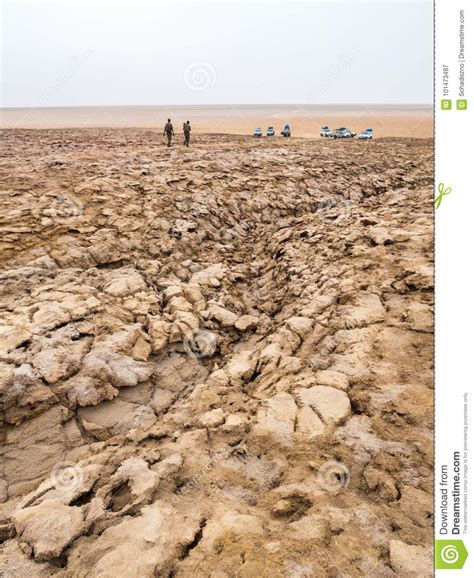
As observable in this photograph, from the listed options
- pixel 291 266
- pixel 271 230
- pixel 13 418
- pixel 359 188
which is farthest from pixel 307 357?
pixel 359 188

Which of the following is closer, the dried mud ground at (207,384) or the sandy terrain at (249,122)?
the dried mud ground at (207,384)

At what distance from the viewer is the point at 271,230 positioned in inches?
367

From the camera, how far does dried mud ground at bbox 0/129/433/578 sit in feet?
8.60

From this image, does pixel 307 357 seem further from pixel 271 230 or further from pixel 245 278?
pixel 271 230

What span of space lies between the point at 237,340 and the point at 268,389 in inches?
63.9
